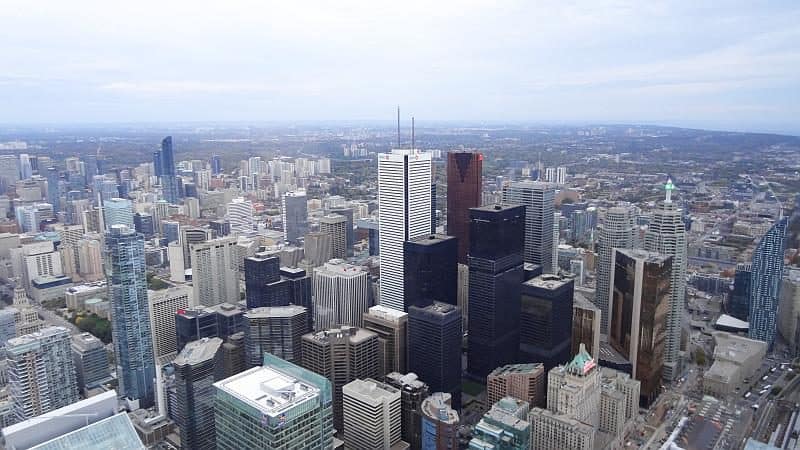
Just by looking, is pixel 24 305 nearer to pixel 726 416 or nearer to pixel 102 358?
pixel 102 358

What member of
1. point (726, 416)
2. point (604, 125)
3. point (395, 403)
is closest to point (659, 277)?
point (726, 416)

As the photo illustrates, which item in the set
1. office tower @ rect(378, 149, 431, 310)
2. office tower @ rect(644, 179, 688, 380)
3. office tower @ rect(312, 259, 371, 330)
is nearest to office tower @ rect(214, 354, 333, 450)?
office tower @ rect(312, 259, 371, 330)

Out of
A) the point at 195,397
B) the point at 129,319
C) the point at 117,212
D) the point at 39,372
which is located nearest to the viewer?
the point at 195,397

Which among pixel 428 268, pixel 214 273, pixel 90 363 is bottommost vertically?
pixel 90 363

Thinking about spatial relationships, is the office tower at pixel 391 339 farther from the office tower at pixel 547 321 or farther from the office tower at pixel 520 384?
the office tower at pixel 547 321

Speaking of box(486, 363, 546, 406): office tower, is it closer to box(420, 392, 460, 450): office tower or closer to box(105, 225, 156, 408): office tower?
box(420, 392, 460, 450): office tower

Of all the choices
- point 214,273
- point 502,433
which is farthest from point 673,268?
point 214,273

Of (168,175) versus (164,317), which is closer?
(164,317)

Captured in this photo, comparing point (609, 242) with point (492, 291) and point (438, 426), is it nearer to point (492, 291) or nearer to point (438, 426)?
point (492, 291)
